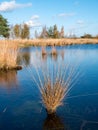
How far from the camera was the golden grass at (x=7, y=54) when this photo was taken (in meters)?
10.9

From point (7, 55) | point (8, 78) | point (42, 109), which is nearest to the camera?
point (42, 109)

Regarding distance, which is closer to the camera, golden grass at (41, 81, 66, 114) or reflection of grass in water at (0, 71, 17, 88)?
golden grass at (41, 81, 66, 114)

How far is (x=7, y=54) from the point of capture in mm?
10852

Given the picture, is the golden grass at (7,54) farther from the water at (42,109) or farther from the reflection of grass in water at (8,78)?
the water at (42,109)

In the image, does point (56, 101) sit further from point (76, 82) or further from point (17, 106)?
point (76, 82)

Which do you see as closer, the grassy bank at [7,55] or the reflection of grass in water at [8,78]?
the reflection of grass in water at [8,78]

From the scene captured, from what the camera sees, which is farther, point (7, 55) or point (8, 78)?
point (7, 55)

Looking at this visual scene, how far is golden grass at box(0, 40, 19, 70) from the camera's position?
10875mm

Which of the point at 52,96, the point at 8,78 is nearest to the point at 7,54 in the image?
the point at 8,78

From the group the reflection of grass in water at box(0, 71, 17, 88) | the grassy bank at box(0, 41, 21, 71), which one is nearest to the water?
the reflection of grass in water at box(0, 71, 17, 88)

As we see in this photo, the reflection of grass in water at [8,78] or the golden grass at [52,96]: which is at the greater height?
the golden grass at [52,96]

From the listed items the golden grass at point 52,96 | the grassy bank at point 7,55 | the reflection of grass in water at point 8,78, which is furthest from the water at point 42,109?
the grassy bank at point 7,55

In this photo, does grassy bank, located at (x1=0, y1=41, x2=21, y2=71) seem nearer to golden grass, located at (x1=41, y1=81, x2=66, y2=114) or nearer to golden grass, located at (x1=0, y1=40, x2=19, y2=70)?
golden grass, located at (x1=0, y1=40, x2=19, y2=70)

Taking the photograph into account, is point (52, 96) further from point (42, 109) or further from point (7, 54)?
point (7, 54)
